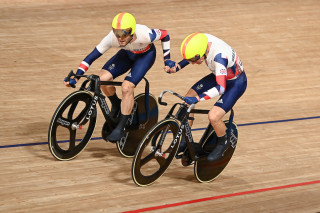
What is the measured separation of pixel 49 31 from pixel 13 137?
288cm

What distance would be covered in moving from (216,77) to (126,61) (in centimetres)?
95

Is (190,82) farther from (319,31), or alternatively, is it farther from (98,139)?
(319,31)

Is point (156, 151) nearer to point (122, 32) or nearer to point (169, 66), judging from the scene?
point (169, 66)

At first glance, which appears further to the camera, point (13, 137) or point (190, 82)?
point (190, 82)

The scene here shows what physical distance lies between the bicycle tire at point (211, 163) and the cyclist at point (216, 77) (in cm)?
12

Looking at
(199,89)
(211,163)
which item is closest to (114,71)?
(199,89)

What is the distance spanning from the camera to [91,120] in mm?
4992

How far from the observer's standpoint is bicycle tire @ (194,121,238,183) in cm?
491

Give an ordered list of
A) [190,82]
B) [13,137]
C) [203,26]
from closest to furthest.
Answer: [13,137] < [190,82] < [203,26]

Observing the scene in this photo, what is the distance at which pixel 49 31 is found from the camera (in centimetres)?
812

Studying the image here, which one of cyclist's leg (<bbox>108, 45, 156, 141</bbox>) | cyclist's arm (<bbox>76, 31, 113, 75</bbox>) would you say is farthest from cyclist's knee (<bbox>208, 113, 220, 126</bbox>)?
cyclist's arm (<bbox>76, 31, 113, 75</bbox>)

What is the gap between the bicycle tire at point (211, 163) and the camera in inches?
193

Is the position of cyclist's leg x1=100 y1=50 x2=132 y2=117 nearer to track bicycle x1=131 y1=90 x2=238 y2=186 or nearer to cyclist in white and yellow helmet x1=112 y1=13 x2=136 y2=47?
cyclist in white and yellow helmet x1=112 y1=13 x2=136 y2=47

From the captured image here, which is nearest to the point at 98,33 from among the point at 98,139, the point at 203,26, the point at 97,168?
the point at 203,26
